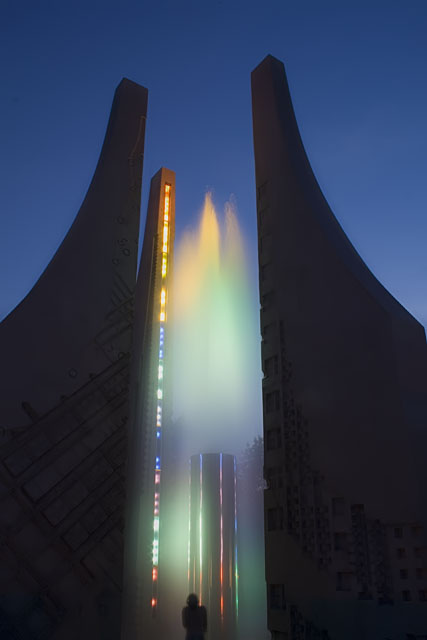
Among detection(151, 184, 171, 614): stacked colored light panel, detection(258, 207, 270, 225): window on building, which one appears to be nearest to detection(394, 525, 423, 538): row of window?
detection(258, 207, 270, 225): window on building

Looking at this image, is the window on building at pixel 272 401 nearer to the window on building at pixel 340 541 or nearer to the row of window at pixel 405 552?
the window on building at pixel 340 541

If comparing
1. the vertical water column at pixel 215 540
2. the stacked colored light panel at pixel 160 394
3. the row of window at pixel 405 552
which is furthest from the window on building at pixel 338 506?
the vertical water column at pixel 215 540

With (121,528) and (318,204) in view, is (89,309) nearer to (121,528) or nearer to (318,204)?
(121,528)

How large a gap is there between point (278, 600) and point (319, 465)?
5.80 ft

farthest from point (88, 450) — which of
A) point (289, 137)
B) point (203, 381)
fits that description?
point (203, 381)

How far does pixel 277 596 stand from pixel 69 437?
3.41m

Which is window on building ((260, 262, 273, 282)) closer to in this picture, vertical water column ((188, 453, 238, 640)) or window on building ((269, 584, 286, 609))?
window on building ((269, 584, 286, 609))

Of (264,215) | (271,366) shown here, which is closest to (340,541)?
(271,366)

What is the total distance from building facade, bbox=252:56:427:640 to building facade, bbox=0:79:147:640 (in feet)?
7.35

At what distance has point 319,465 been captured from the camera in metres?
6.39

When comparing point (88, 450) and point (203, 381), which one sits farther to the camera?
point (203, 381)

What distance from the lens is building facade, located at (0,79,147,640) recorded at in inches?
274

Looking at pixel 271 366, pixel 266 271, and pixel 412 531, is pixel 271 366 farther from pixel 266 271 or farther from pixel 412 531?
pixel 412 531

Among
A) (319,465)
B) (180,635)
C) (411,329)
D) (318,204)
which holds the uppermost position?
(318,204)
